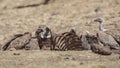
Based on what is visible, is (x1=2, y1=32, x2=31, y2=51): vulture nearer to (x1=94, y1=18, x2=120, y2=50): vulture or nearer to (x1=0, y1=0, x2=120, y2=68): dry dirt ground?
(x1=0, y1=0, x2=120, y2=68): dry dirt ground

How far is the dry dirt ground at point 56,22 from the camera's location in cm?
934

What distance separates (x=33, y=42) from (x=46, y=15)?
7785 millimetres

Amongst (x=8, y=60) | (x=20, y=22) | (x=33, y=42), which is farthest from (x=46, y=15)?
(x=8, y=60)

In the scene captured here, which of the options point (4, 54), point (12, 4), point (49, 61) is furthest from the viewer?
point (12, 4)

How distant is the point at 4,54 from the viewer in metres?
10.5

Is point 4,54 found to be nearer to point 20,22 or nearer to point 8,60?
point 8,60

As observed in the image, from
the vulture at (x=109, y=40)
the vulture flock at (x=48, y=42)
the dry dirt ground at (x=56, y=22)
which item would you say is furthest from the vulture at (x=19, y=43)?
the vulture at (x=109, y=40)

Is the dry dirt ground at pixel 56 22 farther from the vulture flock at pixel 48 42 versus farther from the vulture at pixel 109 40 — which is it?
the vulture at pixel 109 40

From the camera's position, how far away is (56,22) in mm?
17453

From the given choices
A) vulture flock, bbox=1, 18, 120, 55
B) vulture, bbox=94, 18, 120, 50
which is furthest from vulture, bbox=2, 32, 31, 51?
vulture, bbox=94, 18, 120, 50

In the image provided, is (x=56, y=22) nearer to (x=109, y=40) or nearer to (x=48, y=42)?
(x=48, y=42)

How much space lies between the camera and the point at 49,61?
31.2ft

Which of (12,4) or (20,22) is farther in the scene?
(12,4)

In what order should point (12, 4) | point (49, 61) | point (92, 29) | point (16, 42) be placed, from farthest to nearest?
point (12, 4), point (92, 29), point (16, 42), point (49, 61)
